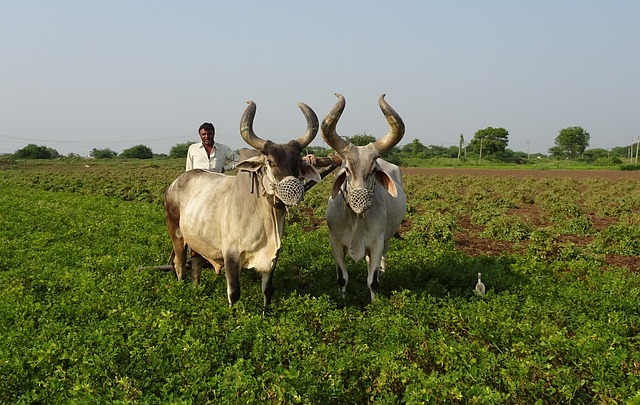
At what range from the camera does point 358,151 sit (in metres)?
6.31

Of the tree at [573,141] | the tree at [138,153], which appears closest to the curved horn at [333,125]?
the tree at [138,153]

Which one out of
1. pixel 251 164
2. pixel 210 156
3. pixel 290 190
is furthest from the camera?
pixel 210 156

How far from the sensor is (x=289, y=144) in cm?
558

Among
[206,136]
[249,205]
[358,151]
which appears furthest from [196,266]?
[358,151]

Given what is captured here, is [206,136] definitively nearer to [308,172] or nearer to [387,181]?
[308,172]

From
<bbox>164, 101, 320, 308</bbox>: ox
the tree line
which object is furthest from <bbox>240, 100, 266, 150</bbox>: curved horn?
the tree line

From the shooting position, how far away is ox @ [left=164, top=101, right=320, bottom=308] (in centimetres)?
549

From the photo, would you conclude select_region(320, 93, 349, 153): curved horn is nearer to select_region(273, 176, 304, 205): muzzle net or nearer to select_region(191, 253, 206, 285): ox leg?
select_region(273, 176, 304, 205): muzzle net

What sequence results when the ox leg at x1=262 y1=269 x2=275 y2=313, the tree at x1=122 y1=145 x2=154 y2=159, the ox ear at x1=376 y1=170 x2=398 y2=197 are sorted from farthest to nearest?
1. the tree at x1=122 y1=145 x2=154 y2=159
2. the ox ear at x1=376 y1=170 x2=398 y2=197
3. the ox leg at x1=262 y1=269 x2=275 y2=313

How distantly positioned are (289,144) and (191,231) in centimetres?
212

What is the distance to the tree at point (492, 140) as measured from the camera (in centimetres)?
9325

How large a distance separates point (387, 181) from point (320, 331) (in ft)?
7.15

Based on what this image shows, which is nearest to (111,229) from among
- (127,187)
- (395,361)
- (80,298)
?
(80,298)

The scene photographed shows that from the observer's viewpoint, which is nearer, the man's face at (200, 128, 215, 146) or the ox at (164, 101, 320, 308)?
the ox at (164, 101, 320, 308)
